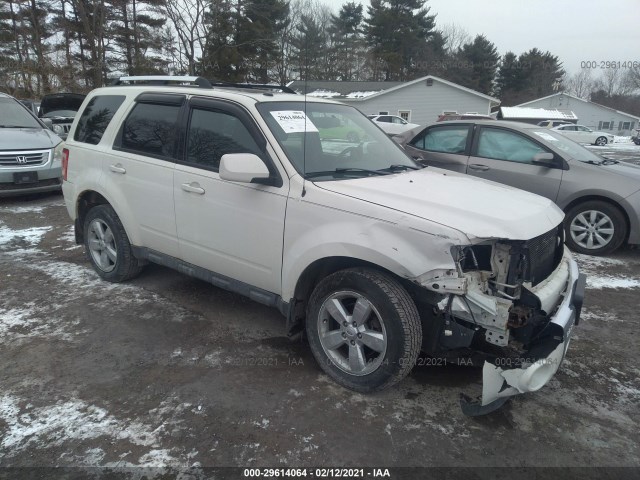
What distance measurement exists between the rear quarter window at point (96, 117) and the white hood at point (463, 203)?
262 cm

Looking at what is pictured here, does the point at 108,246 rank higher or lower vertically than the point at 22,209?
higher

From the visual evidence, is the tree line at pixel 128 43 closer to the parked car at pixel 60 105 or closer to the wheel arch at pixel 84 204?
the parked car at pixel 60 105

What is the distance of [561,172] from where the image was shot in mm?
6070

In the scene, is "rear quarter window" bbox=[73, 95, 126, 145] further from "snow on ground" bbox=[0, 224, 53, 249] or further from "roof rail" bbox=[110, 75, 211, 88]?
"snow on ground" bbox=[0, 224, 53, 249]

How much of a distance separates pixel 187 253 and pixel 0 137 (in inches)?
243

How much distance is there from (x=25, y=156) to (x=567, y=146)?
8683 millimetres

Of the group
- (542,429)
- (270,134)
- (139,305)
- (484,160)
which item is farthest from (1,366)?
(484,160)

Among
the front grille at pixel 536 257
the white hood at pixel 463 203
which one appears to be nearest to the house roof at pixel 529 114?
the white hood at pixel 463 203

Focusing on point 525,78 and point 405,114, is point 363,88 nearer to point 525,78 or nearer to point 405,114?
point 405,114

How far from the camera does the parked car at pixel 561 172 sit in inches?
230

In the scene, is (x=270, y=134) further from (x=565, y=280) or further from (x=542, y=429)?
(x=542, y=429)

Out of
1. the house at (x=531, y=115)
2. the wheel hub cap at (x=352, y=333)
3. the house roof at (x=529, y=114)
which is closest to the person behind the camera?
the wheel hub cap at (x=352, y=333)

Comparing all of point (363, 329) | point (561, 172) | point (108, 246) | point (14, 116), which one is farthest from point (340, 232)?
point (14, 116)

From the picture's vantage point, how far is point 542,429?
274 cm
